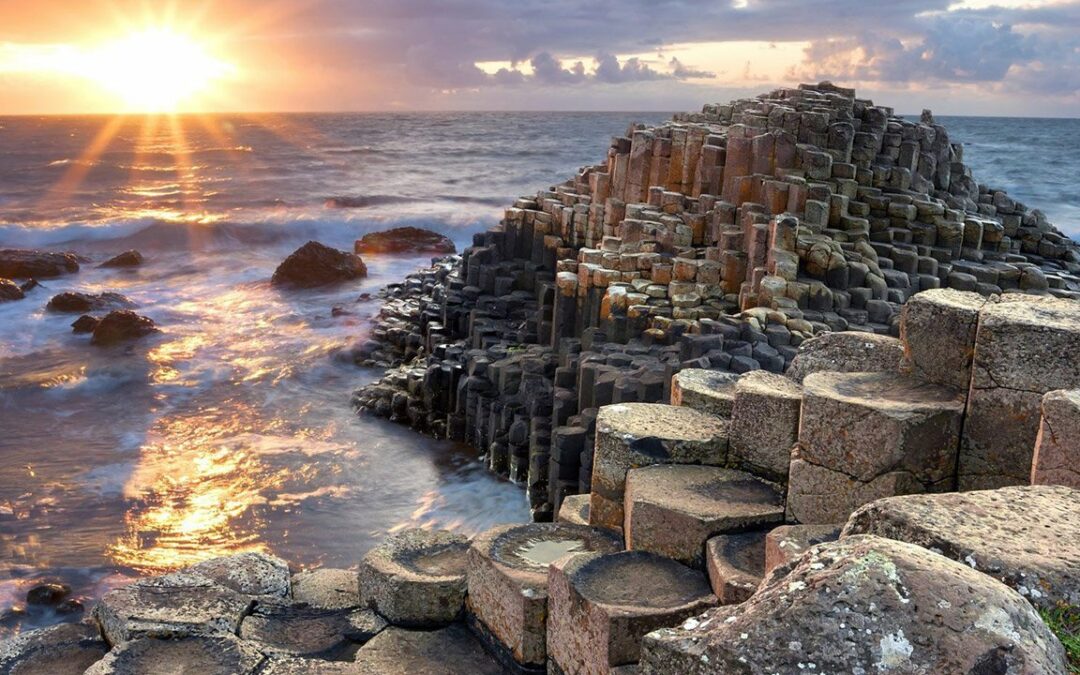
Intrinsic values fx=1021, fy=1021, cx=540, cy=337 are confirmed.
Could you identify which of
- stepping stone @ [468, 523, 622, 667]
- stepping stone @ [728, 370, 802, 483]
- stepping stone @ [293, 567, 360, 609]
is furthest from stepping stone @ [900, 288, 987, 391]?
stepping stone @ [293, 567, 360, 609]

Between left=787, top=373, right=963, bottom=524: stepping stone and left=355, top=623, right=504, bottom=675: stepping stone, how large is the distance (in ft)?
6.97

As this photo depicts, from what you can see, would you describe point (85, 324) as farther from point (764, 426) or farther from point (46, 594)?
point (764, 426)

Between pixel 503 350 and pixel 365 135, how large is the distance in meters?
86.5

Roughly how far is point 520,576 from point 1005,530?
295cm

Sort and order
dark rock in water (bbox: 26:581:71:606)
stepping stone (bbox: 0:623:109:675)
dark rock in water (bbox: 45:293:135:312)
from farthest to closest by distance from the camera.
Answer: dark rock in water (bbox: 45:293:135:312)
dark rock in water (bbox: 26:581:71:606)
stepping stone (bbox: 0:623:109:675)

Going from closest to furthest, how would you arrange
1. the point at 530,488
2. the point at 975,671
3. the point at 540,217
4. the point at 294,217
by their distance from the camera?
the point at 975,671, the point at 530,488, the point at 540,217, the point at 294,217

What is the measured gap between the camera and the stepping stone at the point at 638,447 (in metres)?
6.37

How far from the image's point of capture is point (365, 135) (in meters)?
97.6

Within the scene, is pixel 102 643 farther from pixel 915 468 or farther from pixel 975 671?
pixel 975 671

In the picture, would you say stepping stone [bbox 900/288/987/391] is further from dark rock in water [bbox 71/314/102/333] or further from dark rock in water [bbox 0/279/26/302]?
dark rock in water [bbox 0/279/26/302]

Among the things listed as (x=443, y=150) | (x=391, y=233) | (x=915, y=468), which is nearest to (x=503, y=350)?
(x=915, y=468)

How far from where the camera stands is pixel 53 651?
21.3 feet

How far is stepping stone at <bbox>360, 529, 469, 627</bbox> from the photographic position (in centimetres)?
659

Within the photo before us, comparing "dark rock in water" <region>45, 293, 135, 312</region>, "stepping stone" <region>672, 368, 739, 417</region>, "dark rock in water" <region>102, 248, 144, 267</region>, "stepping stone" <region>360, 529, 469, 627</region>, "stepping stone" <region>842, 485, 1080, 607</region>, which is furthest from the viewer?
"dark rock in water" <region>102, 248, 144, 267</region>
